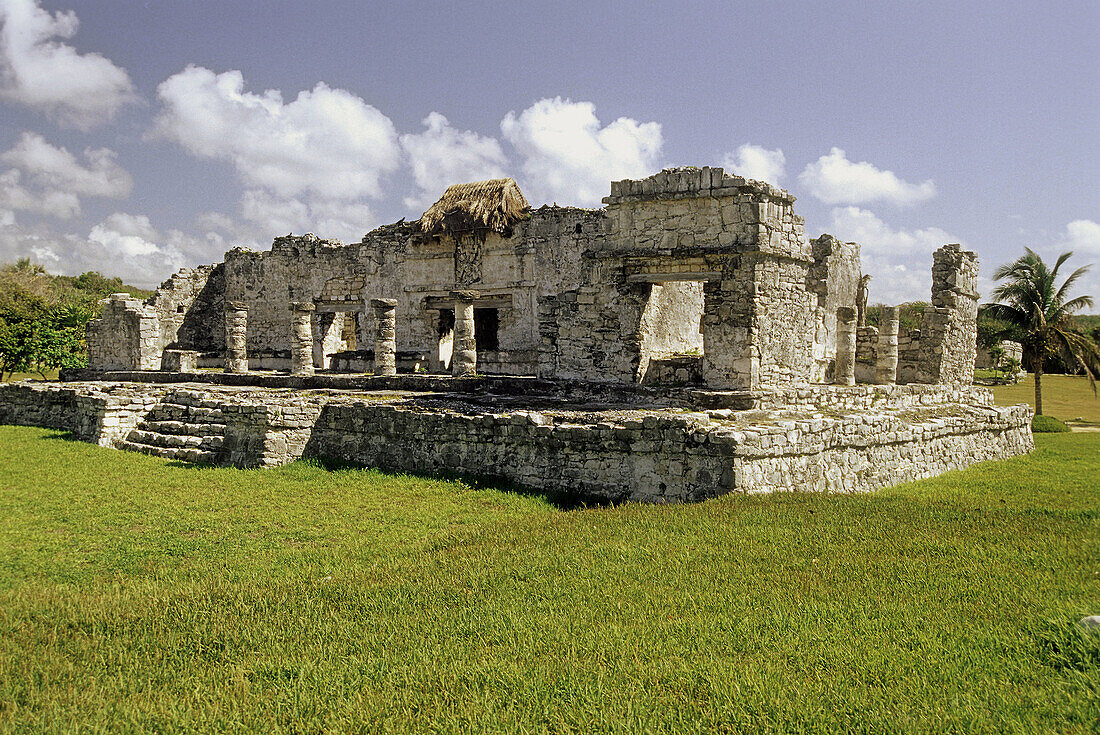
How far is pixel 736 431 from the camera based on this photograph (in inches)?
269

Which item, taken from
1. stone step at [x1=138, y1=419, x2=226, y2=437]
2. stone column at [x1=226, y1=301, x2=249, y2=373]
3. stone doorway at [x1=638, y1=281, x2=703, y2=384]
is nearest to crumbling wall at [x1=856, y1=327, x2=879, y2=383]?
stone doorway at [x1=638, y1=281, x2=703, y2=384]

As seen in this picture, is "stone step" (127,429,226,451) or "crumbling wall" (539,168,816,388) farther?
"stone step" (127,429,226,451)

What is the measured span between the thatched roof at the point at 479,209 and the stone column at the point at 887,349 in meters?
9.75

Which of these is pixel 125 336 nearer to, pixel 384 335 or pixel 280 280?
pixel 280 280

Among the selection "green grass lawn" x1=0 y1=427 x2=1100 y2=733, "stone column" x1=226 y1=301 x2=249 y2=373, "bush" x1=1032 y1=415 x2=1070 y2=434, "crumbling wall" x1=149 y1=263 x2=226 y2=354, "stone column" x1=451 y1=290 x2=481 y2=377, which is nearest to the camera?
"green grass lawn" x1=0 y1=427 x2=1100 y2=733

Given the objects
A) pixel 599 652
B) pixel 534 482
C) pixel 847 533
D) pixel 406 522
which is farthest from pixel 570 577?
pixel 534 482

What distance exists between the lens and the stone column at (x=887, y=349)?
13875 millimetres

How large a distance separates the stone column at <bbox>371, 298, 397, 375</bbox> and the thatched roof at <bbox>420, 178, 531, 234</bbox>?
15.3ft

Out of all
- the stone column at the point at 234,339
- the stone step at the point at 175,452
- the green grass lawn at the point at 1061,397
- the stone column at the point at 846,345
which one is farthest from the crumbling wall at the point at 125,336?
the green grass lawn at the point at 1061,397

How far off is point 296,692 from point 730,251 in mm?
7659

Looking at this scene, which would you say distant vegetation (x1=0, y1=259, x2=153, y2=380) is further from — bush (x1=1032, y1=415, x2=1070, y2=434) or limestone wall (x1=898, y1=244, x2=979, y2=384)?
bush (x1=1032, y1=415, x2=1070, y2=434)

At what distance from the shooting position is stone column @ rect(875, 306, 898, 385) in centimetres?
1388

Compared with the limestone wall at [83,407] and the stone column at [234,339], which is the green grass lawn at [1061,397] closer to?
the stone column at [234,339]

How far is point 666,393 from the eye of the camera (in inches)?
362
